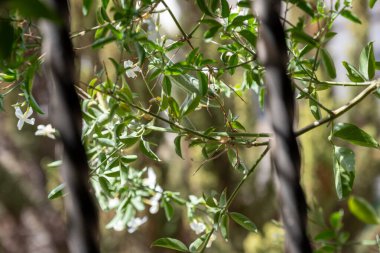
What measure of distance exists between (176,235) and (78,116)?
11.2 feet

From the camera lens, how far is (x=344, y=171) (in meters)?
0.41

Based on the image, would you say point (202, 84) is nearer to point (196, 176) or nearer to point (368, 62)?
point (368, 62)

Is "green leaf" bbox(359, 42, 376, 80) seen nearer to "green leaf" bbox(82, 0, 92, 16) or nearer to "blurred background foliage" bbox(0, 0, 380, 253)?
"green leaf" bbox(82, 0, 92, 16)

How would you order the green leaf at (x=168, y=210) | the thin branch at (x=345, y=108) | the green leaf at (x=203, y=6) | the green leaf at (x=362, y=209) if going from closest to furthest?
the green leaf at (x=362, y=209), the thin branch at (x=345, y=108), the green leaf at (x=203, y=6), the green leaf at (x=168, y=210)

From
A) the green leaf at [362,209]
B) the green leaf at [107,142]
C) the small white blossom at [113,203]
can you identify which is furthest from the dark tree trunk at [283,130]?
the small white blossom at [113,203]

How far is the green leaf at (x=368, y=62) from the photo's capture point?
0.43m

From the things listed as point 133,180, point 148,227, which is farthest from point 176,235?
point 133,180

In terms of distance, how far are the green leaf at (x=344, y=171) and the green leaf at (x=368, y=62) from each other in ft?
0.24

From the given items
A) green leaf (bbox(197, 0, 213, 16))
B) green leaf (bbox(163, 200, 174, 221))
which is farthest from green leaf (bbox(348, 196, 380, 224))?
green leaf (bbox(163, 200, 174, 221))

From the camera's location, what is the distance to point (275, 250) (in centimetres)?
269

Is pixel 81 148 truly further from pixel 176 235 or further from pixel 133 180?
pixel 176 235

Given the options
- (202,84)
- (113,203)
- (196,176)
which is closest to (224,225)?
(202,84)

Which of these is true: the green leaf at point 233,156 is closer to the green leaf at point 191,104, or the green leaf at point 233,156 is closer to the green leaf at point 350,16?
the green leaf at point 191,104

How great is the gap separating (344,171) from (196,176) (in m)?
3.09
